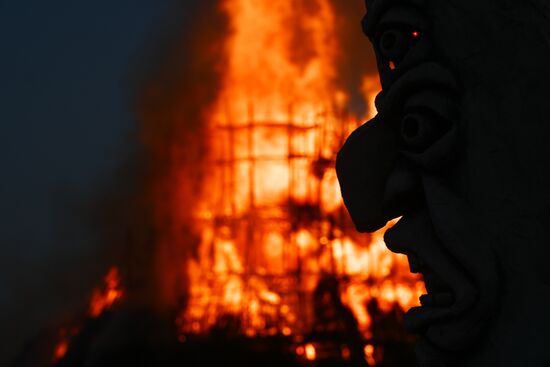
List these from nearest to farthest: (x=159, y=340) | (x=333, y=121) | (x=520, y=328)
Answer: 1. (x=520, y=328)
2. (x=159, y=340)
3. (x=333, y=121)

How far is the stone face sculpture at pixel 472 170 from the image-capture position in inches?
81.1

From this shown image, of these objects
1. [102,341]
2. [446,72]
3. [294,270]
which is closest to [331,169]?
[294,270]

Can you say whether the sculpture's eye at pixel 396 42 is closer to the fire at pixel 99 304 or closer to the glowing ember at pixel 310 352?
the glowing ember at pixel 310 352

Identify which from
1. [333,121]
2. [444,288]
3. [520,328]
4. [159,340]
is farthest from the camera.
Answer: [333,121]

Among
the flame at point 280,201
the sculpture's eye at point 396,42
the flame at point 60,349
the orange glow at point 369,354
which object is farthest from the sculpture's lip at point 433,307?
the flame at point 60,349

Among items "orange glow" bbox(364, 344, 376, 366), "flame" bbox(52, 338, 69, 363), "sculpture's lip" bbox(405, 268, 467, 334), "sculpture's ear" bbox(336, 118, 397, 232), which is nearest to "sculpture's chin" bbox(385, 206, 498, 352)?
"sculpture's lip" bbox(405, 268, 467, 334)

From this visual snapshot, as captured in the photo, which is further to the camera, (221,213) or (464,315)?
(221,213)

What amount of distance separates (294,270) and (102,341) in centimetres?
450

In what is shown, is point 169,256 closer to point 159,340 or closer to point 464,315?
point 159,340

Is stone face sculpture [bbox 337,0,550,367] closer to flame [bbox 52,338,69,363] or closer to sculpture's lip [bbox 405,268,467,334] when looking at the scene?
sculpture's lip [bbox 405,268,467,334]

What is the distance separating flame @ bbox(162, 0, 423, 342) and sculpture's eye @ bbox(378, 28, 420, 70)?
1525 centimetres

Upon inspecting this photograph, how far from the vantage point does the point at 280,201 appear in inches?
740

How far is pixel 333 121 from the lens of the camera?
1909 centimetres

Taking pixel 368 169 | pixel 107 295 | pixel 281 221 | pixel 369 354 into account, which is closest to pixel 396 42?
pixel 368 169
